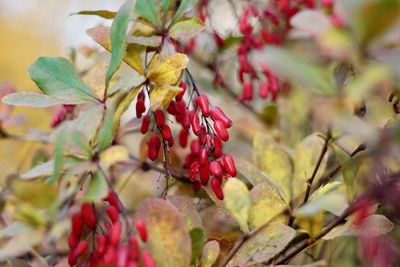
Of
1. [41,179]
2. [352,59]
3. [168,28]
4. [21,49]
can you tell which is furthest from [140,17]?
[21,49]

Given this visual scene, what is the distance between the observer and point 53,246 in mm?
861

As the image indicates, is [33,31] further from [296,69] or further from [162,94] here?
[296,69]

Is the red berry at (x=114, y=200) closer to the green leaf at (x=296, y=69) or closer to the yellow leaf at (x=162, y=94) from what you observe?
the yellow leaf at (x=162, y=94)

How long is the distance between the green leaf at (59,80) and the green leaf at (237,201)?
0.60ft

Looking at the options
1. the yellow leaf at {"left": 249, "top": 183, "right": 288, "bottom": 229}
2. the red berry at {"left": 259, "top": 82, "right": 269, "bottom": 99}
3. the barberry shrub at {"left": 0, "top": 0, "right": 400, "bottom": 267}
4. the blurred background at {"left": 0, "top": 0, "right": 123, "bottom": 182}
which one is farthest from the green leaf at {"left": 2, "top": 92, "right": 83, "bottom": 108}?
the blurred background at {"left": 0, "top": 0, "right": 123, "bottom": 182}

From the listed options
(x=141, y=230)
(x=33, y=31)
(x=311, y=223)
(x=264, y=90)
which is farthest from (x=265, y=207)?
(x=33, y=31)

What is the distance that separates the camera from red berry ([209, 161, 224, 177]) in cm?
74

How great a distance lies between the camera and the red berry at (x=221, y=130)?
2.45ft

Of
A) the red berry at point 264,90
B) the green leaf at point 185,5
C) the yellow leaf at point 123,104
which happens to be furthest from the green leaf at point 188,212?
the red berry at point 264,90

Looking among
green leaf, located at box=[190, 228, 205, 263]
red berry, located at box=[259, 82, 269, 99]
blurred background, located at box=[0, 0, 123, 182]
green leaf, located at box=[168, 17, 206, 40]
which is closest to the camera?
green leaf, located at box=[190, 228, 205, 263]

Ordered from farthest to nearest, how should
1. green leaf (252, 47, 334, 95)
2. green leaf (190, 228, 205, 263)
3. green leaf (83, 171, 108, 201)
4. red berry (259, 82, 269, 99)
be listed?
red berry (259, 82, 269, 99), green leaf (190, 228, 205, 263), green leaf (83, 171, 108, 201), green leaf (252, 47, 334, 95)

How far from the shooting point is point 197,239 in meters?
0.67

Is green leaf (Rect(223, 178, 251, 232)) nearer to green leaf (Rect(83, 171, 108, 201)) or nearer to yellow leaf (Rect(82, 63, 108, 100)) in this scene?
green leaf (Rect(83, 171, 108, 201))

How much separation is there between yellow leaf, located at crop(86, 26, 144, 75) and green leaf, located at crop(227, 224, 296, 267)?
0.68 ft
